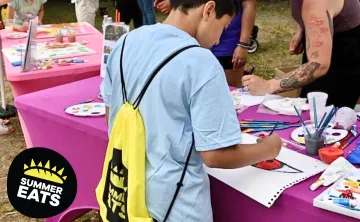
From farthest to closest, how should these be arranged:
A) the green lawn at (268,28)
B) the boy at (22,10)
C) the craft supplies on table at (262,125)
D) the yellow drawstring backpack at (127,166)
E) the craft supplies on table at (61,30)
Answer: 1. the green lawn at (268,28)
2. the boy at (22,10)
3. the craft supplies on table at (61,30)
4. the craft supplies on table at (262,125)
5. the yellow drawstring backpack at (127,166)

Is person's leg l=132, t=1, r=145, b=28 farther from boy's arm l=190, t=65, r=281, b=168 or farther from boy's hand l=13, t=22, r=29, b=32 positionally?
boy's arm l=190, t=65, r=281, b=168

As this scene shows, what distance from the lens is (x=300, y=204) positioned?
3.92 feet

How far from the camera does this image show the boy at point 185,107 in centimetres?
109

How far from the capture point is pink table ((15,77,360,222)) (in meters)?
1.27

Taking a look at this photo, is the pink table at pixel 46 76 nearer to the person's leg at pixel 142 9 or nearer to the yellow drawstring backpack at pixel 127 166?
the yellow drawstring backpack at pixel 127 166

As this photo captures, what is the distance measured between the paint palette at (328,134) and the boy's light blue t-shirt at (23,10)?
2.81m

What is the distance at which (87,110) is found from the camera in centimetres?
182

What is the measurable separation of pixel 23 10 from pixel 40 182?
2420 mm

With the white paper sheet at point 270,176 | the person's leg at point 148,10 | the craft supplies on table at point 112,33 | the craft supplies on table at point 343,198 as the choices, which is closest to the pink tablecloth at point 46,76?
the craft supplies on table at point 112,33

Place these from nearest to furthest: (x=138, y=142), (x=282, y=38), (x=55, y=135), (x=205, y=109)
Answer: (x=205, y=109) < (x=138, y=142) < (x=55, y=135) < (x=282, y=38)

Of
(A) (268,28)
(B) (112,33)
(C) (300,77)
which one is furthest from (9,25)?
(A) (268,28)

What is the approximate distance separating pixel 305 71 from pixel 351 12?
16.0 inches

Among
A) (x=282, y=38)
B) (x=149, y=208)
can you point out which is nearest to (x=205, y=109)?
(x=149, y=208)

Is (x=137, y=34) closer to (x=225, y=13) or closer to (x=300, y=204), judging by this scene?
(x=225, y=13)
